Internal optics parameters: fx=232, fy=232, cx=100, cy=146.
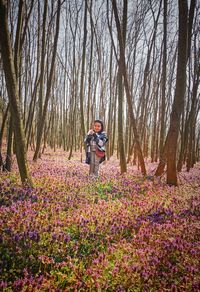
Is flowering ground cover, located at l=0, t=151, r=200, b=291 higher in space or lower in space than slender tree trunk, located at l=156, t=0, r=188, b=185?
lower

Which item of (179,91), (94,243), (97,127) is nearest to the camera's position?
(94,243)

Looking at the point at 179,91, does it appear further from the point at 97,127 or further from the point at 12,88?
the point at 12,88

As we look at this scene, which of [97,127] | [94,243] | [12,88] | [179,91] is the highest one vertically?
[179,91]

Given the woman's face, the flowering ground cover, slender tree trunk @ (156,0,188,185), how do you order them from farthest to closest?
the woman's face < slender tree trunk @ (156,0,188,185) < the flowering ground cover

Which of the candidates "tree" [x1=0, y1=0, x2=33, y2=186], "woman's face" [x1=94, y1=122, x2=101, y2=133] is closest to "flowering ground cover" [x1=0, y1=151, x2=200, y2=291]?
"tree" [x1=0, y1=0, x2=33, y2=186]

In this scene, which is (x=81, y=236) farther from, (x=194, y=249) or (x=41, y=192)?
(x=41, y=192)

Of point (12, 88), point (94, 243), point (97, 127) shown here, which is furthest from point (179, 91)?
point (94, 243)

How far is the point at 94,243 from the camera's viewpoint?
3771 millimetres

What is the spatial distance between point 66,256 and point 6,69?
170 inches

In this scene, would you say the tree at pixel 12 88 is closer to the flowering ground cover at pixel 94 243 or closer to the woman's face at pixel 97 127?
the flowering ground cover at pixel 94 243

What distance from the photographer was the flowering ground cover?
285 centimetres

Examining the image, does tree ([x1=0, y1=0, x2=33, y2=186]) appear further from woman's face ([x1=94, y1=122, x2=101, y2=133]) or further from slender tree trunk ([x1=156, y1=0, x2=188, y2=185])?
slender tree trunk ([x1=156, y1=0, x2=188, y2=185])

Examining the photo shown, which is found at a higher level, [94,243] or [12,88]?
[12,88]

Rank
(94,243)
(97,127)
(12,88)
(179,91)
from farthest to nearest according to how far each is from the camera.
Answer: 1. (97,127)
2. (179,91)
3. (12,88)
4. (94,243)
